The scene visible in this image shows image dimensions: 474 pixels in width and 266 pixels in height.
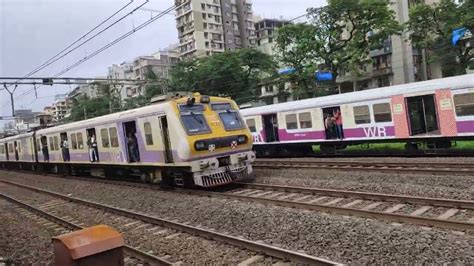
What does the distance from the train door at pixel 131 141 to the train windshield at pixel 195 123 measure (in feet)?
9.97

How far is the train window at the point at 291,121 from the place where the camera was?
2136 cm

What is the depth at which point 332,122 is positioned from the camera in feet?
64.1

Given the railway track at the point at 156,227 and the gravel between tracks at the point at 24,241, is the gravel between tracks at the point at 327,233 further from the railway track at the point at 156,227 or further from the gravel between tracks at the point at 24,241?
the gravel between tracks at the point at 24,241

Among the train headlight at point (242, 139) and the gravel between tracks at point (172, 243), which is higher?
the train headlight at point (242, 139)

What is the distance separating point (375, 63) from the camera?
54.8m

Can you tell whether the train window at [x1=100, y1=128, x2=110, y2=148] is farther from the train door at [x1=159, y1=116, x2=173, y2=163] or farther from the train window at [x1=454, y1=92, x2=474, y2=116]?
the train window at [x1=454, y1=92, x2=474, y2=116]

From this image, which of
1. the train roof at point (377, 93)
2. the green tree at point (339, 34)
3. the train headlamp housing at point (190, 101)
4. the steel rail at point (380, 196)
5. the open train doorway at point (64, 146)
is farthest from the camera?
the green tree at point (339, 34)

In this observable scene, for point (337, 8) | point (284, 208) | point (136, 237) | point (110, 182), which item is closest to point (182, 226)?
point (136, 237)

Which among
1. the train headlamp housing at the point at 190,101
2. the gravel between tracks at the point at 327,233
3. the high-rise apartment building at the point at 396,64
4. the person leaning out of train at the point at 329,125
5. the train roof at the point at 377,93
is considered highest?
the high-rise apartment building at the point at 396,64

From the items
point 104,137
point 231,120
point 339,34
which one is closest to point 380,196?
point 231,120

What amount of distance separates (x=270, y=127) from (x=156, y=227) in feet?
48.1

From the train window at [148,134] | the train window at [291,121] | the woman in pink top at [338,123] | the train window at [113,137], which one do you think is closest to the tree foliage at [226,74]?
the train window at [291,121]

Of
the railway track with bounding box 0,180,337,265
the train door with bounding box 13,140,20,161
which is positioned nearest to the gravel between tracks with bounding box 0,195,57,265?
the railway track with bounding box 0,180,337,265

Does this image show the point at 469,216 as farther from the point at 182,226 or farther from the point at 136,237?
the point at 136,237
